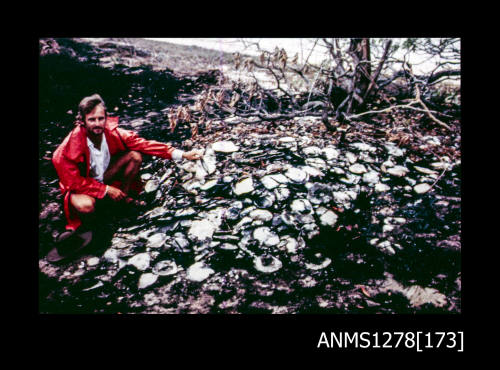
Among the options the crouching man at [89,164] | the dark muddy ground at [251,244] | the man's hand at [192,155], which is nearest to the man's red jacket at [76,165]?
the crouching man at [89,164]

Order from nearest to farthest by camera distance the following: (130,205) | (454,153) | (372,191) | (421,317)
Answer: (421,317) → (130,205) → (372,191) → (454,153)

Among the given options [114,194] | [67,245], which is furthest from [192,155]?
[67,245]

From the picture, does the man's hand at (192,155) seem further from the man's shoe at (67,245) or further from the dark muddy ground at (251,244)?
the man's shoe at (67,245)

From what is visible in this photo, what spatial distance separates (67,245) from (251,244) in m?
0.93

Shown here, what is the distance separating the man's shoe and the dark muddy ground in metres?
0.04

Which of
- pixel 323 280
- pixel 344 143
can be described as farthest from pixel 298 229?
pixel 344 143

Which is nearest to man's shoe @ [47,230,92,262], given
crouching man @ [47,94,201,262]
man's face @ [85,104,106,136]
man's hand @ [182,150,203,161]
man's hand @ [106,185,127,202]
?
crouching man @ [47,94,201,262]

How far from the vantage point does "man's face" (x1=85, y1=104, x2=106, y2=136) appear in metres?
1.26

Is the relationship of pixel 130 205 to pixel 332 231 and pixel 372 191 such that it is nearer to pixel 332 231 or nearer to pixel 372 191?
pixel 332 231

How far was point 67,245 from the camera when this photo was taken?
4.20 feet

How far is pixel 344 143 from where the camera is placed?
1900 millimetres

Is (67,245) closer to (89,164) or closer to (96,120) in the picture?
(89,164)

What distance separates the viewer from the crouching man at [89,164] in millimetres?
1255

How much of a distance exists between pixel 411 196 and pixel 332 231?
1.97 feet
